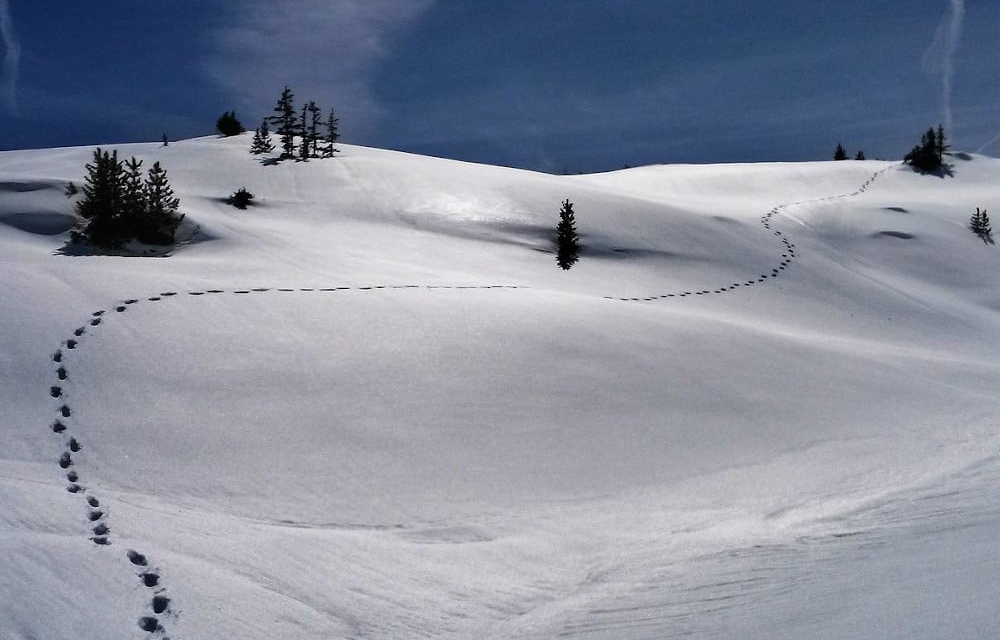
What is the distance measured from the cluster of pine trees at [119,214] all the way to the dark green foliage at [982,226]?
78.9 feet

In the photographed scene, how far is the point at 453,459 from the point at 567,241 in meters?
13.1

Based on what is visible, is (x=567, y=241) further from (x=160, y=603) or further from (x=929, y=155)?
(x=929, y=155)

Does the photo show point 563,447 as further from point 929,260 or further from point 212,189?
point 929,260

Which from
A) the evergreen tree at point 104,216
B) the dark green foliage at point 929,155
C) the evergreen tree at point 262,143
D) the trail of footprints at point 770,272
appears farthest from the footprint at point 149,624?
the dark green foliage at point 929,155

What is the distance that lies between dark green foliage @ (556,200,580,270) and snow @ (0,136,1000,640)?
4096 mm

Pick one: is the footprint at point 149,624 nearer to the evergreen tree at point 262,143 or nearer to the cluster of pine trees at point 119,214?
the cluster of pine trees at point 119,214

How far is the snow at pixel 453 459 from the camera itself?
15.4ft

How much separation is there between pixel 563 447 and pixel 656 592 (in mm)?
2665

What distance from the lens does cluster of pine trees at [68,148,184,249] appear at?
15.3 meters

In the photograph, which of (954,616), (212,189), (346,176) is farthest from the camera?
(346,176)

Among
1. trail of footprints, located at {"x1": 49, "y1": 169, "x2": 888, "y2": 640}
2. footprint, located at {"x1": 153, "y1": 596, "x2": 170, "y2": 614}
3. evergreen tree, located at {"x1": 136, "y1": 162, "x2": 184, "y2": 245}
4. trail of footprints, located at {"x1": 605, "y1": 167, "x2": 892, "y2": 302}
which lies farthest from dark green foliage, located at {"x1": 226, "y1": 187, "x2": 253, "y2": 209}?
footprint, located at {"x1": 153, "y1": 596, "x2": 170, "y2": 614}

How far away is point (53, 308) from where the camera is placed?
29.3 feet

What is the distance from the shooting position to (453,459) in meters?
7.20

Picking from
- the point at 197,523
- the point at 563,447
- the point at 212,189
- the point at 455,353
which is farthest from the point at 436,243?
the point at 197,523
